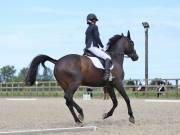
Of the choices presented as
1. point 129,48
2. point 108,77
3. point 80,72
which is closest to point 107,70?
point 108,77

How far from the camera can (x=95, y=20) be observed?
12805mm

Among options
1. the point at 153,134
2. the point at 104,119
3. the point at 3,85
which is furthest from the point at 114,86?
the point at 3,85

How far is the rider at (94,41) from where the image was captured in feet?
41.2

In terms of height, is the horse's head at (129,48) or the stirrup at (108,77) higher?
the horse's head at (129,48)

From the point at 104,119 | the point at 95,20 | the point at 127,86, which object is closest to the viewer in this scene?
the point at 95,20

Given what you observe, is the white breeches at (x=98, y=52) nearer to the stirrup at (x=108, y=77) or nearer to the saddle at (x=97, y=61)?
the saddle at (x=97, y=61)

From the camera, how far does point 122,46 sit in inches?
533

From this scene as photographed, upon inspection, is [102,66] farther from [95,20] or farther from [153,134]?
[153,134]

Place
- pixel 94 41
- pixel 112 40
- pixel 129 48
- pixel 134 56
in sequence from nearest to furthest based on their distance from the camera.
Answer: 1. pixel 94 41
2. pixel 112 40
3. pixel 129 48
4. pixel 134 56

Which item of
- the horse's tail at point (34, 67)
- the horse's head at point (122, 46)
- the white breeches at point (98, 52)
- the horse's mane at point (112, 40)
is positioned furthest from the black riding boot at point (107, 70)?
the horse's tail at point (34, 67)

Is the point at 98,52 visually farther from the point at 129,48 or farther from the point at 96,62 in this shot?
the point at 129,48

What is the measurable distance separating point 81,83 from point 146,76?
24.2 m

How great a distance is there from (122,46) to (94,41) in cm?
111

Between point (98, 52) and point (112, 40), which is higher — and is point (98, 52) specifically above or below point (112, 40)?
below
